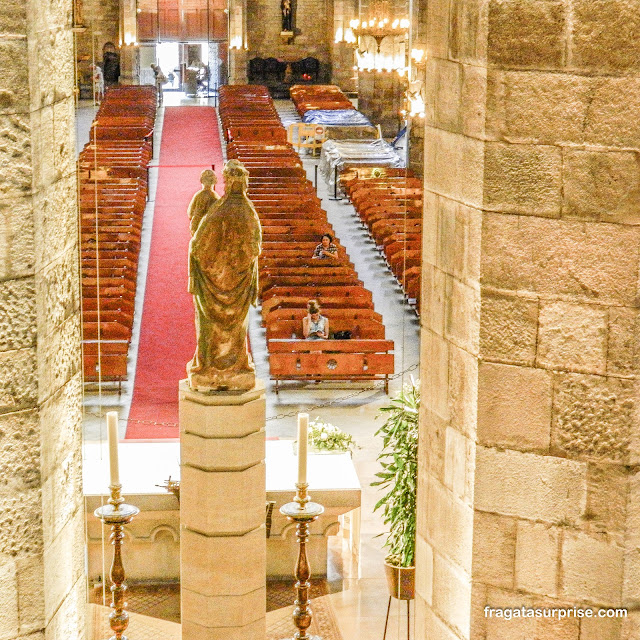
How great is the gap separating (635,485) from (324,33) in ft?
111

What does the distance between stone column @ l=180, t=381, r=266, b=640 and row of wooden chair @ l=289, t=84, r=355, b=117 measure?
2544 centimetres

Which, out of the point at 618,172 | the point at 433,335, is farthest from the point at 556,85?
the point at 433,335

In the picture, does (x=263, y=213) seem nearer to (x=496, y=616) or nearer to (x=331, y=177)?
(x=331, y=177)

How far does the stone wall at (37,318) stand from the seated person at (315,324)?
337 inches

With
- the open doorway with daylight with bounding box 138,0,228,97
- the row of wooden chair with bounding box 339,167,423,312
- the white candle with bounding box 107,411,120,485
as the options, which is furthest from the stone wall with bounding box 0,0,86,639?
the open doorway with daylight with bounding box 138,0,228,97

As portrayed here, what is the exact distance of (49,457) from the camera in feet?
14.8

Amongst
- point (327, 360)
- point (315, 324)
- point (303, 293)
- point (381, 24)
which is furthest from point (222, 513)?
point (381, 24)

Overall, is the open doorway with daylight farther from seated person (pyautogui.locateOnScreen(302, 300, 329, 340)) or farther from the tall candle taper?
the tall candle taper

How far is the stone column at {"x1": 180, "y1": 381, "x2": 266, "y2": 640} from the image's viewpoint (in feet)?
17.9

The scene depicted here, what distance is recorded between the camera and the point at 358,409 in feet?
41.3

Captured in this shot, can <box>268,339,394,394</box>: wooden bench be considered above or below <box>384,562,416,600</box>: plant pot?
below

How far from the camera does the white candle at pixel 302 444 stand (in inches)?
220

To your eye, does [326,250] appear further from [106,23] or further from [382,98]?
[106,23]

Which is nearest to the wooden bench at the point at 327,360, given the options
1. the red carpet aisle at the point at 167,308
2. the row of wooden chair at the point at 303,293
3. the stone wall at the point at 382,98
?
the row of wooden chair at the point at 303,293
